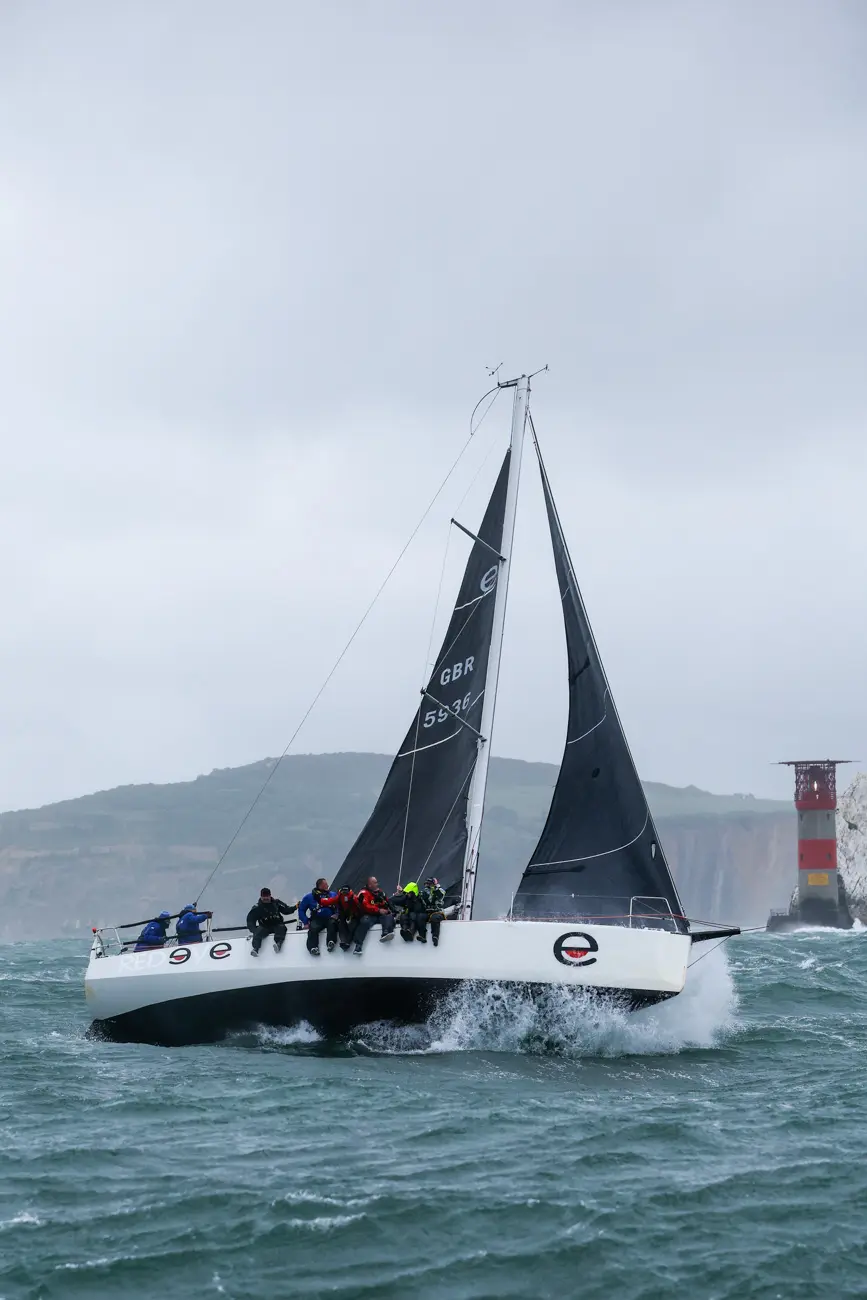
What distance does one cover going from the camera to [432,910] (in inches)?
775

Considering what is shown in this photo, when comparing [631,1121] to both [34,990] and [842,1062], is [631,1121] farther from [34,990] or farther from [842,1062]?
[34,990]

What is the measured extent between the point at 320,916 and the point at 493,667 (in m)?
5.15

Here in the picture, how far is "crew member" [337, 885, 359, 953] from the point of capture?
20188 mm

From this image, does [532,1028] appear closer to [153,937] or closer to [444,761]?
[444,761]

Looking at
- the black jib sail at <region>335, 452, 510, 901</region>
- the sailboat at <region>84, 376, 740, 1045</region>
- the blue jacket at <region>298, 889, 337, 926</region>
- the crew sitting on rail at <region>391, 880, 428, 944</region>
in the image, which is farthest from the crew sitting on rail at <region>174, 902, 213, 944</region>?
the crew sitting on rail at <region>391, 880, 428, 944</region>

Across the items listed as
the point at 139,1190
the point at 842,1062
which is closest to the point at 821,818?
the point at 842,1062

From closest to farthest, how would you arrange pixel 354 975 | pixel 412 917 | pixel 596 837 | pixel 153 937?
pixel 412 917, pixel 354 975, pixel 596 837, pixel 153 937

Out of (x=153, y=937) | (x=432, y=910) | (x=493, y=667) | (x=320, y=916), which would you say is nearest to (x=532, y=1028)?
(x=432, y=910)

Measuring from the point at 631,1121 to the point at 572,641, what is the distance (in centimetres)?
943

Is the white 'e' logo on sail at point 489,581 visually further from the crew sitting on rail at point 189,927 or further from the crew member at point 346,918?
the crew sitting on rail at point 189,927

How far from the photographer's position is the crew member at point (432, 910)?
63.9 ft

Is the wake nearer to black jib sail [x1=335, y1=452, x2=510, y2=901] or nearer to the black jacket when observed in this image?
the black jacket

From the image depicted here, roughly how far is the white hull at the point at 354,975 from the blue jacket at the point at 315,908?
425 millimetres

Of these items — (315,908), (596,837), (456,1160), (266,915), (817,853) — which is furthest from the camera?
(817,853)
